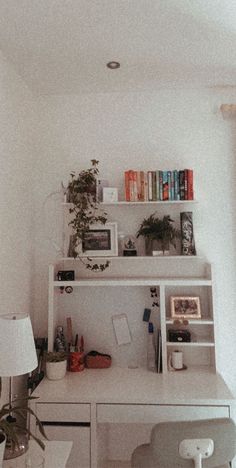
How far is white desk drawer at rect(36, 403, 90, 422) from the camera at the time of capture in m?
1.82

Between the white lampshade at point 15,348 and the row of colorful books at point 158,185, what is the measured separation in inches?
46.3

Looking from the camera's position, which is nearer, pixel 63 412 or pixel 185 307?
pixel 63 412

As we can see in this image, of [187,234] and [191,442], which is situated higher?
[187,234]

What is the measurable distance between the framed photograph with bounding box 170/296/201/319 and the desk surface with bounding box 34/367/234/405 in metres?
0.36

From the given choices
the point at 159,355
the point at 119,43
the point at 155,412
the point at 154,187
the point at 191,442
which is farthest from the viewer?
the point at 154,187

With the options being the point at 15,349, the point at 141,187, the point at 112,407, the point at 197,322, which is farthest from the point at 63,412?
the point at 141,187

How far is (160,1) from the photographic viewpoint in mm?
1561

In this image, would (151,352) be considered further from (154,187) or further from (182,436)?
(154,187)

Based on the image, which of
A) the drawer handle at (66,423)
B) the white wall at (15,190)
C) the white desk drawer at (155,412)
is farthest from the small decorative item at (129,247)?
the drawer handle at (66,423)

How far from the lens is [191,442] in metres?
1.37

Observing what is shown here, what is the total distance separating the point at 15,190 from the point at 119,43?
107cm

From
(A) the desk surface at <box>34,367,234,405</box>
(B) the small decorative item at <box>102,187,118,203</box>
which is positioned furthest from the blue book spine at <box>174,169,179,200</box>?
(A) the desk surface at <box>34,367,234,405</box>

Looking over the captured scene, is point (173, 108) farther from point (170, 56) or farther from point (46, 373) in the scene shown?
point (46, 373)

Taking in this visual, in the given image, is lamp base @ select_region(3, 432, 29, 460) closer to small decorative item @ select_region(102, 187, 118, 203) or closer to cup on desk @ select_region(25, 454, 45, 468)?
cup on desk @ select_region(25, 454, 45, 468)
